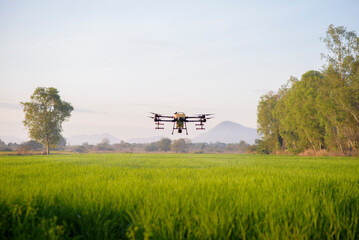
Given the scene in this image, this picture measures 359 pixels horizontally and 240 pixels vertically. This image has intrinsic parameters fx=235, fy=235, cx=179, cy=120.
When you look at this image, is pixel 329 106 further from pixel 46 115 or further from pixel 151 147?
pixel 151 147

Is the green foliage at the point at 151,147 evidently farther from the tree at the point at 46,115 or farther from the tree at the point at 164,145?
the tree at the point at 46,115

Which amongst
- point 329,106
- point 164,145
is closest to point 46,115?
point 164,145

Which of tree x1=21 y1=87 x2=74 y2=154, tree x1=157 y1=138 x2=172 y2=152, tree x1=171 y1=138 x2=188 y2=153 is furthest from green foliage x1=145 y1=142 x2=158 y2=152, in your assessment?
tree x1=21 y1=87 x2=74 y2=154

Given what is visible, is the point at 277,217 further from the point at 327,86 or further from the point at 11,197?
the point at 327,86

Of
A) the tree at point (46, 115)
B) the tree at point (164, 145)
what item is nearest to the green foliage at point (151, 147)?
the tree at point (164, 145)

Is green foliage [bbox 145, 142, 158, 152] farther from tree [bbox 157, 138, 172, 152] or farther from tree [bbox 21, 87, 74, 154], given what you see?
tree [bbox 21, 87, 74, 154]
